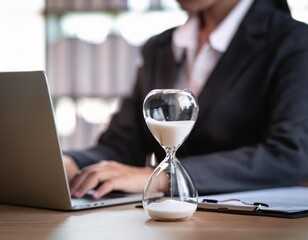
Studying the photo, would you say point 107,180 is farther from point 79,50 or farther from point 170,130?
point 79,50

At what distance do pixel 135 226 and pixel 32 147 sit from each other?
0.91ft

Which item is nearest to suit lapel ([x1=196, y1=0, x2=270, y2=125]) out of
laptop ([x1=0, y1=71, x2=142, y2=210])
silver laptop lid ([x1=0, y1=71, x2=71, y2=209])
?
laptop ([x1=0, y1=71, x2=142, y2=210])

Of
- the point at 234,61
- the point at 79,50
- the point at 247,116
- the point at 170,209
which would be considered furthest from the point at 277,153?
the point at 79,50

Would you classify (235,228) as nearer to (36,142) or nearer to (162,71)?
(36,142)

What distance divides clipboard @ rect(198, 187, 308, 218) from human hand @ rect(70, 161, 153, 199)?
8.6 inches

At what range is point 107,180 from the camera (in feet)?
4.59

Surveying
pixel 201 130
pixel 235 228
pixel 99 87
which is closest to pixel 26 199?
pixel 235 228

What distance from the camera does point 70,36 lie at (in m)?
3.82

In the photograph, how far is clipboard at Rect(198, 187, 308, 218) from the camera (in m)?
1.10

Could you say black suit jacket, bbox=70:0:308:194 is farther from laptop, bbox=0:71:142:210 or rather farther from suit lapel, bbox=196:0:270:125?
laptop, bbox=0:71:142:210

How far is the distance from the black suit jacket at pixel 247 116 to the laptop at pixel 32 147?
13.2 inches

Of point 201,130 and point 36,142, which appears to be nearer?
point 36,142

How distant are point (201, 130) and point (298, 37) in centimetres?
34

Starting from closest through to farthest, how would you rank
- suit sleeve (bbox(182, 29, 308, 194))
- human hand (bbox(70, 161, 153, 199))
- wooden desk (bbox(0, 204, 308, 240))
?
wooden desk (bbox(0, 204, 308, 240)) → human hand (bbox(70, 161, 153, 199)) → suit sleeve (bbox(182, 29, 308, 194))
